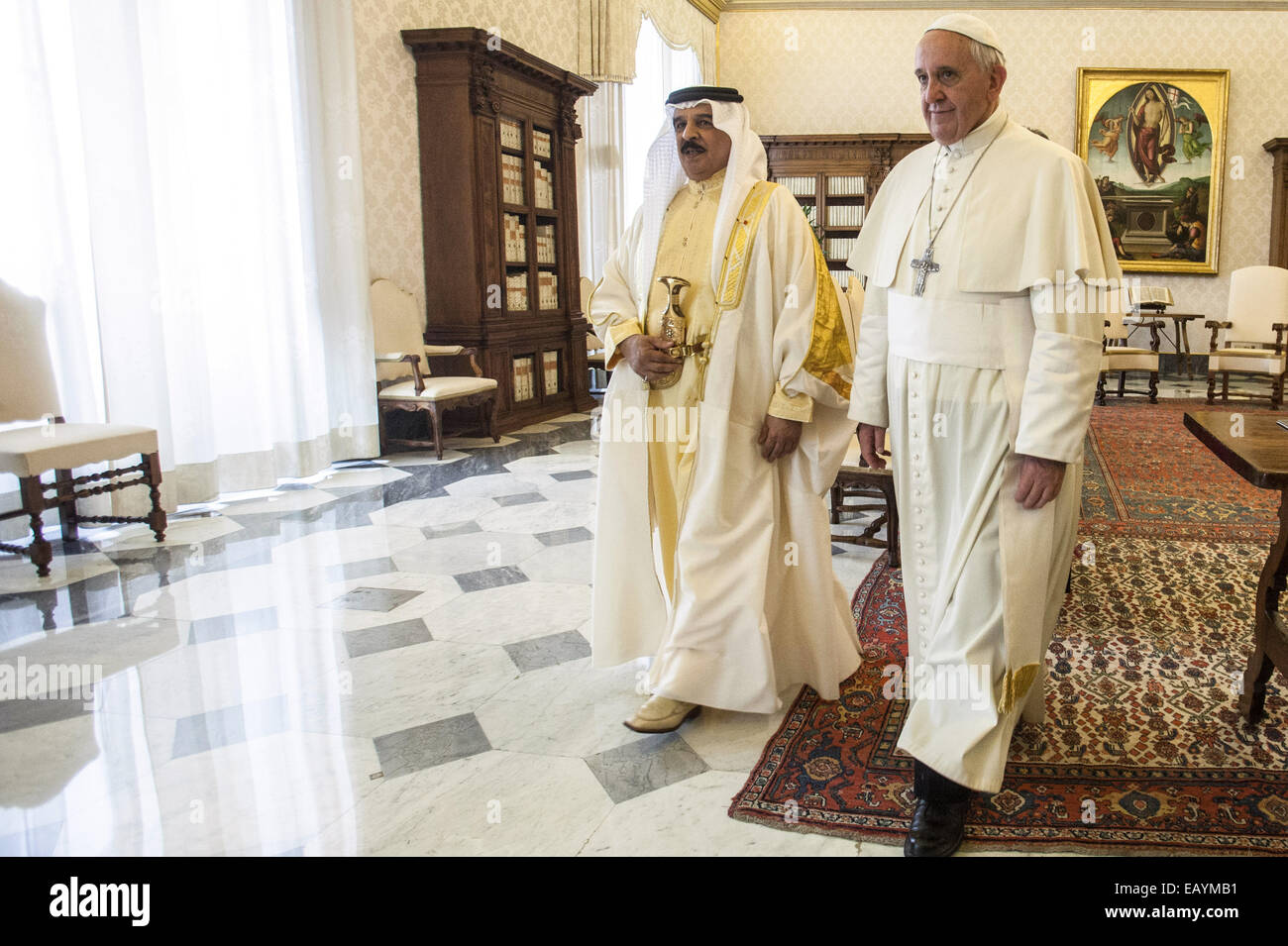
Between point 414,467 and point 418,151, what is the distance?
7.18 ft

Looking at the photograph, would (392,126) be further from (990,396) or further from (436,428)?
(990,396)

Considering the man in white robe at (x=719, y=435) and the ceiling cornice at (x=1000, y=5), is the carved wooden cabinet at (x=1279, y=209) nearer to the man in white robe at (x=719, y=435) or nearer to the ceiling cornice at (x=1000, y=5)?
the ceiling cornice at (x=1000, y=5)

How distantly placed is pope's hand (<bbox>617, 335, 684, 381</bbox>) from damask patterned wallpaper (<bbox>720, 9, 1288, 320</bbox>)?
9.96 m

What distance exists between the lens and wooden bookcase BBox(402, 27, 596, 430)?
6.71 metres

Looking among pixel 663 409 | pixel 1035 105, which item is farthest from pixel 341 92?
pixel 1035 105

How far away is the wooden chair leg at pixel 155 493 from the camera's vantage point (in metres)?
4.51

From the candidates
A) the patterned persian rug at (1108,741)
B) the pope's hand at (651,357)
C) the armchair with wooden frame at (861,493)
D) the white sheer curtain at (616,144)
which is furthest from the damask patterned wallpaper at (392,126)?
the pope's hand at (651,357)

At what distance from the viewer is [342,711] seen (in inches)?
107

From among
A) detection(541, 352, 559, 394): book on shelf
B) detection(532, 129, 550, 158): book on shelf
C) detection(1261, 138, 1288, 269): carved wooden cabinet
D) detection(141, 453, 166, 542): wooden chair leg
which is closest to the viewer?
detection(141, 453, 166, 542): wooden chair leg

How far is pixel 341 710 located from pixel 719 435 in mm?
1229

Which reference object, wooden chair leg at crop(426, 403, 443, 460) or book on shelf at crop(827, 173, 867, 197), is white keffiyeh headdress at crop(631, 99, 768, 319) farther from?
book on shelf at crop(827, 173, 867, 197)

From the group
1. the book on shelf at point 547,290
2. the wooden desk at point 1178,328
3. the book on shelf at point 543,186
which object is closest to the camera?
the book on shelf at point 543,186

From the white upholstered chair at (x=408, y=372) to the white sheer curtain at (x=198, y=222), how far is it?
0.22m

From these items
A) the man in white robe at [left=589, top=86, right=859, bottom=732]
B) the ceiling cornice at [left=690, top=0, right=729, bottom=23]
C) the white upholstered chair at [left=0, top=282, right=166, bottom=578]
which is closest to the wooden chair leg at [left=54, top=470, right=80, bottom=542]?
the white upholstered chair at [left=0, top=282, right=166, bottom=578]
